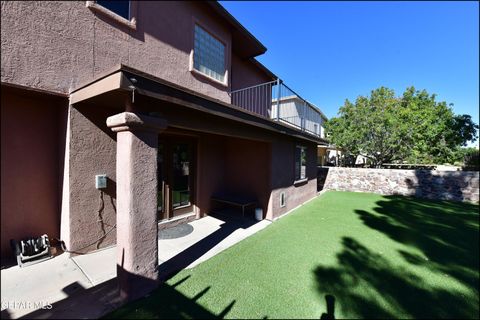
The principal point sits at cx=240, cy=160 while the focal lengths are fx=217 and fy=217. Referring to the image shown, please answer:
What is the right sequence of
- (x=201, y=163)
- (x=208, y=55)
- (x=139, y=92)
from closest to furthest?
(x=139, y=92) → (x=208, y=55) → (x=201, y=163)

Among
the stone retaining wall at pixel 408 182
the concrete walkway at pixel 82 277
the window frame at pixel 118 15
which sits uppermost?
the window frame at pixel 118 15

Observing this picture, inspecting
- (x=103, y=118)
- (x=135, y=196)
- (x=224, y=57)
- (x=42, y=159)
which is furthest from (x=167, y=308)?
(x=224, y=57)

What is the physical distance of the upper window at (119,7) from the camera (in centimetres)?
370

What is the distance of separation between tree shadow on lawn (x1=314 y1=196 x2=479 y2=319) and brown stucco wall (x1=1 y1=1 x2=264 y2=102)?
4945 mm

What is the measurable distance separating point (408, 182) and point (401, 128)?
4208 mm

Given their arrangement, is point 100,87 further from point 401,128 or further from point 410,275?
point 401,128

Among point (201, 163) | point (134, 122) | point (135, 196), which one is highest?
point (134, 122)

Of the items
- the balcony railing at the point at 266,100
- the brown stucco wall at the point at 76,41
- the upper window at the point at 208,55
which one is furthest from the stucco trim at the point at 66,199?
the balcony railing at the point at 266,100

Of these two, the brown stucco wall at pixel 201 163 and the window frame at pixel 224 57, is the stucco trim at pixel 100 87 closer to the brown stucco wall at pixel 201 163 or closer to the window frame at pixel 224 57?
the brown stucco wall at pixel 201 163

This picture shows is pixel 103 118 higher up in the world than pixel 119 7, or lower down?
lower down

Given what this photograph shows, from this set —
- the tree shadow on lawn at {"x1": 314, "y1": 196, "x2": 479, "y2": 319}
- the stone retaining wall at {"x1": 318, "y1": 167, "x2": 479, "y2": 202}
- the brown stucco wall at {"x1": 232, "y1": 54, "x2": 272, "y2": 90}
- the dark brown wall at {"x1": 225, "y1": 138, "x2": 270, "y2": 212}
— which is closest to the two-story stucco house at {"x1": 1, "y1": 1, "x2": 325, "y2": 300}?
the dark brown wall at {"x1": 225, "y1": 138, "x2": 270, "y2": 212}

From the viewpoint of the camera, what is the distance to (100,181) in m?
4.27

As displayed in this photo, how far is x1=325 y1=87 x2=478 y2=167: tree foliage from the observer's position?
583 inches

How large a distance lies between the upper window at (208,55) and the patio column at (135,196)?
3.87 m
